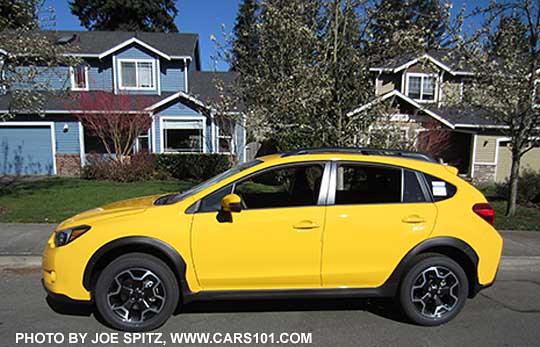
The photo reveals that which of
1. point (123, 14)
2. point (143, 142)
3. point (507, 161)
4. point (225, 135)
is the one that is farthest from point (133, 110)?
point (123, 14)

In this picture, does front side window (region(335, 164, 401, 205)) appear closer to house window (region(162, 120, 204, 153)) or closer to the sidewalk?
the sidewalk

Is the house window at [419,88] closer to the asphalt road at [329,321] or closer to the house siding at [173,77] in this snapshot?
the house siding at [173,77]

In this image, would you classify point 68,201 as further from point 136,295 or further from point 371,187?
point 371,187

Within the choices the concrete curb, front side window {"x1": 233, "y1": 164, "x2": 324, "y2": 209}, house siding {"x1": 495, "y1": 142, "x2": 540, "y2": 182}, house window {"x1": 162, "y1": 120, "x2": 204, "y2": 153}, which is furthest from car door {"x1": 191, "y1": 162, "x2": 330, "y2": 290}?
house siding {"x1": 495, "y1": 142, "x2": 540, "y2": 182}

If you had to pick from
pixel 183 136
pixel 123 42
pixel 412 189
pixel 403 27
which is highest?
pixel 123 42

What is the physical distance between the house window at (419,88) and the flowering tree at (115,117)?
13724mm

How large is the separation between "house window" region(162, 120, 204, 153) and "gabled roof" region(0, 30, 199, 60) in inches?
147

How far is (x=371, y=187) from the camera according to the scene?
133 inches

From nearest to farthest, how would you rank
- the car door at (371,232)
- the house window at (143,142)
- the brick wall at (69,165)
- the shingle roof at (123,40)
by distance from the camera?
the car door at (371,232) < the brick wall at (69,165) < the house window at (143,142) < the shingle roof at (123,40)

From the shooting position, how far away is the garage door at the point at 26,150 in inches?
581

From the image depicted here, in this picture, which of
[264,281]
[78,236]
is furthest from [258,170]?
[78,236]

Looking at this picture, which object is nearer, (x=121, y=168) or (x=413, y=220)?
(x=413, y=220)

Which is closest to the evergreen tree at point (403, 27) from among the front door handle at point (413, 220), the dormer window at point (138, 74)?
the front door handle at point (413, 220)

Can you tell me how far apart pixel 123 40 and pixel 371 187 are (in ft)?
60.1
